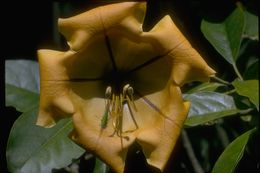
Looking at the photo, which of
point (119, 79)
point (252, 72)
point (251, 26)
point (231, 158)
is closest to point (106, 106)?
point (119, 79)

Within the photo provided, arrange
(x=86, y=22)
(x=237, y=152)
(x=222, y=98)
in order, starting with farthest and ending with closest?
(x=222, y=98)
(x=237, y=152)
(x=86, y=22)

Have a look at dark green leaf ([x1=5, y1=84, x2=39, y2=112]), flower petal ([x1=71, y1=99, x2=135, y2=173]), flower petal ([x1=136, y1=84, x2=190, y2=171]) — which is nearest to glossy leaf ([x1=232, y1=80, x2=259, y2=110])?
flower petal ([x1=136, y1=84, x2=190, y2=171])

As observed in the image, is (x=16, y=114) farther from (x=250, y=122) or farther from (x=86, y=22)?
(x=250, y=122)

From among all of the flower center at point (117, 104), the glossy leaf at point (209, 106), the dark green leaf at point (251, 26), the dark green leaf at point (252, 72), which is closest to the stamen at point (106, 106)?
the flower center at point (117, 104)

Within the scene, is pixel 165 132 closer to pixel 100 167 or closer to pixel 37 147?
pixel 100 167

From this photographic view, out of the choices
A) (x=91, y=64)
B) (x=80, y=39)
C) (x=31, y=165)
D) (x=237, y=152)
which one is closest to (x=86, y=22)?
(x=80, y=39)

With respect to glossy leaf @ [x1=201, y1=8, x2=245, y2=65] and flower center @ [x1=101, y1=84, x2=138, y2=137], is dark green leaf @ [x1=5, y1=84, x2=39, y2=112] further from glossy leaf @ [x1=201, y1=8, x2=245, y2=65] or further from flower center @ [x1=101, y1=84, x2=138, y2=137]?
glossy leaf @ [x1=201, y1=8, x2=245, y2=65]
